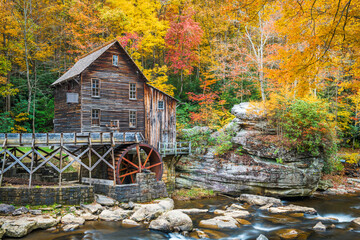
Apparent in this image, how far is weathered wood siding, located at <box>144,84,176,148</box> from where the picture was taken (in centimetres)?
1772

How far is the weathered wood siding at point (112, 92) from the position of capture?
51.0 ft

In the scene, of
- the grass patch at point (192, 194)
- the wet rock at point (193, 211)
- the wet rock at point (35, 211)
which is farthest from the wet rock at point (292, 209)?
the wet rock at point (35, 211)

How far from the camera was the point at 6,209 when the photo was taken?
966 cm

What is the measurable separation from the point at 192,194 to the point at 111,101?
8306 mm

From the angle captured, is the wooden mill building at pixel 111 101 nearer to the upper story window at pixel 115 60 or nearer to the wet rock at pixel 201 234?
the upper story window at pixel 115 60

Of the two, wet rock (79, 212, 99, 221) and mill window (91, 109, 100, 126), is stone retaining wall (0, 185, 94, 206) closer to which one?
wet rock (79, 212, 99, 221)

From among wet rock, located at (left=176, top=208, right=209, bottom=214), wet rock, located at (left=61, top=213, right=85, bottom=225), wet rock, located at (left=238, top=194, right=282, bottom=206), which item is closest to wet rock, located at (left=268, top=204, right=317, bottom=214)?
wet rock, located at (left=238, top=194, right=282, bottom=206)

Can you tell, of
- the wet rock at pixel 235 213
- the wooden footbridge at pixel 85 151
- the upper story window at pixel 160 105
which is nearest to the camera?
the wooden footbridge at pixel 85 151

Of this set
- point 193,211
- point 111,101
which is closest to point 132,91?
point 111,101

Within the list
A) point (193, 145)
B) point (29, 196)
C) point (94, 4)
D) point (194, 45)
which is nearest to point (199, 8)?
point (194, 45)

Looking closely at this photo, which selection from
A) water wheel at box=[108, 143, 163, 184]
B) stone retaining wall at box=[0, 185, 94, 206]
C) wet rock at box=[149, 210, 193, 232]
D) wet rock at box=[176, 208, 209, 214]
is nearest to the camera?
wet rock at box=[149, 210, 193, 232]

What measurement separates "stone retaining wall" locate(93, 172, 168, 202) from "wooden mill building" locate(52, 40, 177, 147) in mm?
4300

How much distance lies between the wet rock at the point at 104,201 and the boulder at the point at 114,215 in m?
0.74

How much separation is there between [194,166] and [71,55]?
59.6ft
